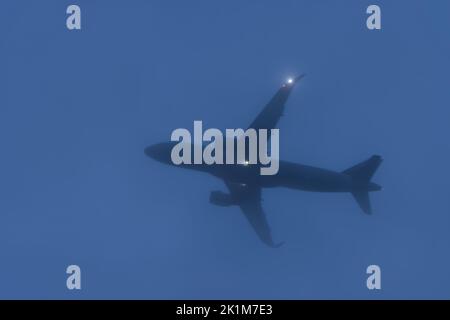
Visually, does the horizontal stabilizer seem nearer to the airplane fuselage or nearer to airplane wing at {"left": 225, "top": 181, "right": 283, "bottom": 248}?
the airplane fuselage

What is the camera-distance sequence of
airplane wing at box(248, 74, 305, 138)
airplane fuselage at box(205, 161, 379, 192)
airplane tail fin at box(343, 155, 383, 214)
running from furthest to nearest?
airplane tail fin at box(343, 155, 383, 214)
airplane fuselage at box(205, 161, 379, 192)
airplane wing at box(248, 74, 305, 138)

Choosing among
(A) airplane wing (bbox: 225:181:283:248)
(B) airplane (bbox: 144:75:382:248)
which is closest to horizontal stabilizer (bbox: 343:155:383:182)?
(B) airplane (bbox: 144:75:382:248)

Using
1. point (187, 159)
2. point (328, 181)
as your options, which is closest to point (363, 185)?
point (328, 181)

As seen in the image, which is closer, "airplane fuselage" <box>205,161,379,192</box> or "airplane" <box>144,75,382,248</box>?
"airplane" <box>144,75,382,248</box>

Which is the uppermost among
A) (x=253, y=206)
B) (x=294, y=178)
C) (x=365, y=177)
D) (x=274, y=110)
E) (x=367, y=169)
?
(x=274, y=110)

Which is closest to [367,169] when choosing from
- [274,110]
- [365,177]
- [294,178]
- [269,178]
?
[365,177]

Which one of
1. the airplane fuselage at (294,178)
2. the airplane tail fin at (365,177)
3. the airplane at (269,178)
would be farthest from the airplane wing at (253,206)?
the airplane tail fin at (365,177)

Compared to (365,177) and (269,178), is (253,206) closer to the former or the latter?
(269,178)

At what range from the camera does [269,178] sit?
57.9 m

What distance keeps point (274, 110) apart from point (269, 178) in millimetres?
5878

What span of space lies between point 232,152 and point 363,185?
40.3 feet

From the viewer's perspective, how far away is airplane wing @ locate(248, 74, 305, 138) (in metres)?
55.5
